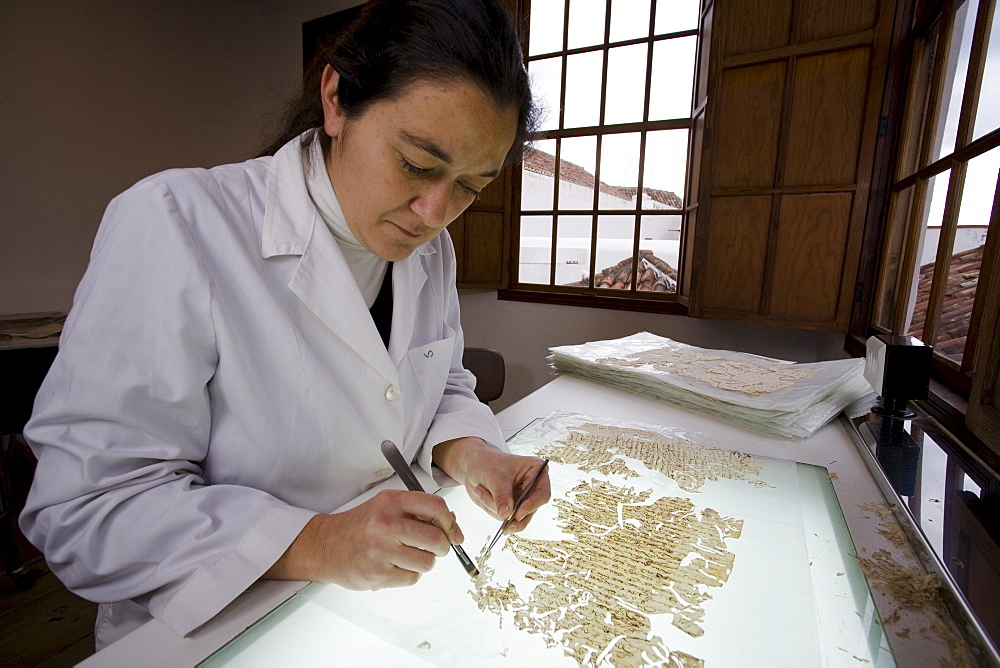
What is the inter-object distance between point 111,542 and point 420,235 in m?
0.59

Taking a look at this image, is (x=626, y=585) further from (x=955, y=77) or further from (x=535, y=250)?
(x=535, y=250)

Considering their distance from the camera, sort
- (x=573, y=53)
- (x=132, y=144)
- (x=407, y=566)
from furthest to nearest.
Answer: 1. (x=132, y=144)
2. (x=573, y=53)
3. (x=407, y=566)

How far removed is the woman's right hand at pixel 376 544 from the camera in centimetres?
59

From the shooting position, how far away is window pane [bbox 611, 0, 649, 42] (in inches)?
111

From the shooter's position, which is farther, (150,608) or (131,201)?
(131,201)

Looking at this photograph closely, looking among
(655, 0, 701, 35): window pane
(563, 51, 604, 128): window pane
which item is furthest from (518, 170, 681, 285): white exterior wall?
(655, 0, 701, 35): window pane

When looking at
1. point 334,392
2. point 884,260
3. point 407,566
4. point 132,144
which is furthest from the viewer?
point 132,144

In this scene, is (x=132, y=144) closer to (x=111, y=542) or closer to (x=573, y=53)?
(x=573, y=53)

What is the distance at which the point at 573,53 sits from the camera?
3066 millimetres

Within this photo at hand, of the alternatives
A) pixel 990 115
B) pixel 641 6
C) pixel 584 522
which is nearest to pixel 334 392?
pixel 584 522

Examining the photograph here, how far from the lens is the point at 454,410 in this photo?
43.3 inches

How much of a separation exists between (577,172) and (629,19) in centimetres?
85

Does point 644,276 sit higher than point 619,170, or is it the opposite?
point 619,170

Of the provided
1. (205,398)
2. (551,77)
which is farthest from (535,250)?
(205,398)
